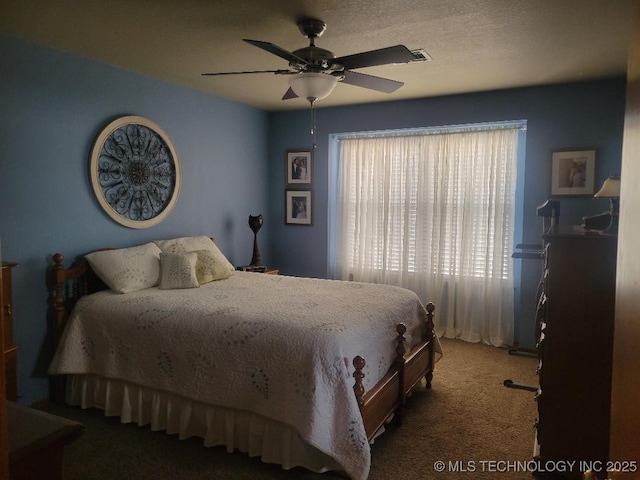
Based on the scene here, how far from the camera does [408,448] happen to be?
2541mm

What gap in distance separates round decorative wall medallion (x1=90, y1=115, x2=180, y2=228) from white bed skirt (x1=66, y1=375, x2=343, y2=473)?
134 cm

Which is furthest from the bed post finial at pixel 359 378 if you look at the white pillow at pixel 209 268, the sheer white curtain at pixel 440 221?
the sheer white curtain at pixel 440 221

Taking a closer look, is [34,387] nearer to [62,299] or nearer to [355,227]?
[62,299]

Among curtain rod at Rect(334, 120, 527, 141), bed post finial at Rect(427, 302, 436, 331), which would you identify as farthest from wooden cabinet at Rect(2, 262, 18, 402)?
curtain rod at Rect(334, 120, 527, 141)

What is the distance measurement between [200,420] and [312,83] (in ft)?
6.66

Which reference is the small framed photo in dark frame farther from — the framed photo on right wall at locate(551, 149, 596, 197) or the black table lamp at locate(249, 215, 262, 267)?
the framed photo on right wall at locate(551, 149, 596, 197)

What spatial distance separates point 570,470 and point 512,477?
29 cm

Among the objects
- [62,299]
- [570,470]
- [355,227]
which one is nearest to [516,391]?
[570,470]

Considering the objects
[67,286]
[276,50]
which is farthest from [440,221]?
[67,286]

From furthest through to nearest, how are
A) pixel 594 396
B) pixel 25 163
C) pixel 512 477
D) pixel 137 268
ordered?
pixel 137 268
pixel 25 163
pixel 512 477
pixel 594 396

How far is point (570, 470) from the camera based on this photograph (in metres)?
2.24

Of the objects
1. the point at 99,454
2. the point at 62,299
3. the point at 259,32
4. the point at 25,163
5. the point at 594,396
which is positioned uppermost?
the point at 259,32

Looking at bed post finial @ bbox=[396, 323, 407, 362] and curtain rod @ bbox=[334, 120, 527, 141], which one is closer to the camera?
bed post finial @ bbox=[396, 323, 407, 362]

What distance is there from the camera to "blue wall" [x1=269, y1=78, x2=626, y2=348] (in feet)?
12.6
